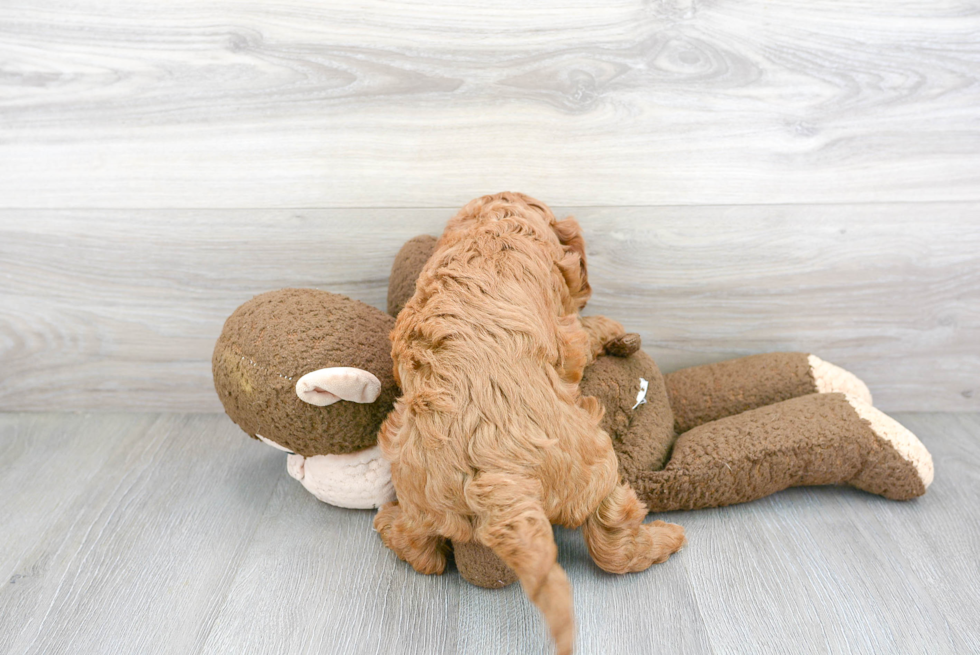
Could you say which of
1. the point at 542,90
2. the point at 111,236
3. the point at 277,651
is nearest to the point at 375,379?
the point at 277,651

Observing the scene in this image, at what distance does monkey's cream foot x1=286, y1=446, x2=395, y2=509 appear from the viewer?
39.9 inches

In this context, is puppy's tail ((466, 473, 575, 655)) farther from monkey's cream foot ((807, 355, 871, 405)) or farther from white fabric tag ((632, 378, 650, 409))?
monkey's cream foot ((807, 355, 871, 405))

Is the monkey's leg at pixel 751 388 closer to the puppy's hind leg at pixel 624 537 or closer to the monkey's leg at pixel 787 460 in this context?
the monkey's leg at pixel 787 460

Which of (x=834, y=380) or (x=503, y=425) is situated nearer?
(x=503, y=425)

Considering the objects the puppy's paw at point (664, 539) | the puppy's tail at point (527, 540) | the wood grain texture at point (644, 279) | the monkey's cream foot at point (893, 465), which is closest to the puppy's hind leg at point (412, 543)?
the puppy's tail at point (527, 540)

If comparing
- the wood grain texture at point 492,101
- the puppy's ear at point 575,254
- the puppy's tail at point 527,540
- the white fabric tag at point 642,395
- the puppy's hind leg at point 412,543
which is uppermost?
the wood grain texture at point 492,101

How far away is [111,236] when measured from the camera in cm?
125

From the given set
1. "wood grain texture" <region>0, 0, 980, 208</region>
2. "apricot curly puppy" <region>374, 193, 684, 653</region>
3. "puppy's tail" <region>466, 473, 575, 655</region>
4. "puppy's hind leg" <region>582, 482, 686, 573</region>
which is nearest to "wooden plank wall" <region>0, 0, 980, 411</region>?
"wood grain texture" <region>0, 0, 980, 208</region>

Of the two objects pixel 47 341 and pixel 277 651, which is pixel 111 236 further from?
pixel 277 651

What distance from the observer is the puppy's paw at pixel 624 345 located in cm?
101

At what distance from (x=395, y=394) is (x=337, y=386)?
11cm

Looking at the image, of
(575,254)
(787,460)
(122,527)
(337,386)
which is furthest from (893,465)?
(122,527)

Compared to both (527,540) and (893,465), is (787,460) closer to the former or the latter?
(893,465)

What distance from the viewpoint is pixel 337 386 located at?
2.96ft
